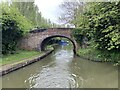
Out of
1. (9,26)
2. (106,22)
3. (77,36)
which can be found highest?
(9,26)

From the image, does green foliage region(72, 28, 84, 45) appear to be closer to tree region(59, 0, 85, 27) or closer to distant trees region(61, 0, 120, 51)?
tree region(59, 0, 85, 27)

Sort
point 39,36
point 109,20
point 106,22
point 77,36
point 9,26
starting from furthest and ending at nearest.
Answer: point 39,36 < point 77,36 < point 9,26 < point 106,22 < point 109,20

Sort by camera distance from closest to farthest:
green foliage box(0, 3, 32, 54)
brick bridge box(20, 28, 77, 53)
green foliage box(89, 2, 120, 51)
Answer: green foliage box(89, 2, 120, 51), green foliage box(0, 3, 32, 54), brick bridge box(20, 28, 77, 53)

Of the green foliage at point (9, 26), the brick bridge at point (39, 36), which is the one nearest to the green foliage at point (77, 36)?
the brick bridge at point (39, 36)

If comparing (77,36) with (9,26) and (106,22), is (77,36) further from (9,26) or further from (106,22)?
(106,22)

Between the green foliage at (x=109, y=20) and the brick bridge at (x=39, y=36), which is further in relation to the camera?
the brick bridge at (x=39, y=36)

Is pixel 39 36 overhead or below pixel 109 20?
below

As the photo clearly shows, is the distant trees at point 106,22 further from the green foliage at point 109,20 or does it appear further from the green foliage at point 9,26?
the green foliage at point 9,26

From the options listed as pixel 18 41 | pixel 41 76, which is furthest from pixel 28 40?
pixel 41 76

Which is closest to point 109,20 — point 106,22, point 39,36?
point 106,22

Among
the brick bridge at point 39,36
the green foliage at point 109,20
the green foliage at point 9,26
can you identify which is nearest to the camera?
the green foliage at point 109,20

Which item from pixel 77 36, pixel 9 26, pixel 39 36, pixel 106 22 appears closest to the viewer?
pixel 106 22

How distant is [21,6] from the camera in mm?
34875

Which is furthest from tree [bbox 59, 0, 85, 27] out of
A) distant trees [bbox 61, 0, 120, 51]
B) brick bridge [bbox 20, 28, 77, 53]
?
distant trees [bbox 61, 0, 120, 51]
